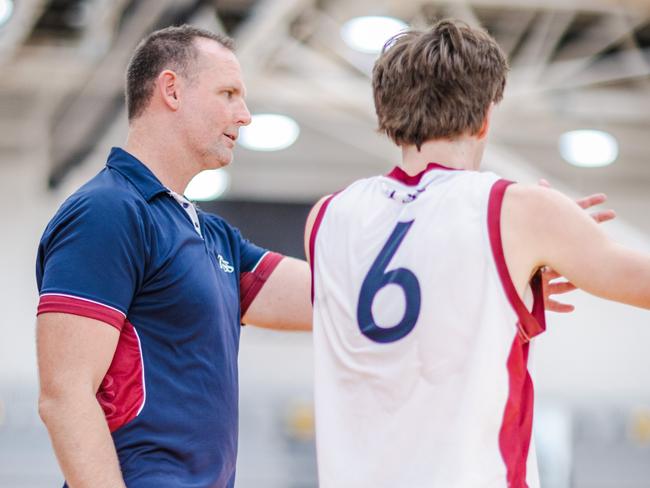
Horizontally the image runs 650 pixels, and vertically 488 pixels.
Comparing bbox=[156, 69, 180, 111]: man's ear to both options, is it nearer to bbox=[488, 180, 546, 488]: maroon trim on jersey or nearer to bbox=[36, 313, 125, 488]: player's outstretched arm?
bbox=[36, 313, 125, 488]: player's outstretched arm

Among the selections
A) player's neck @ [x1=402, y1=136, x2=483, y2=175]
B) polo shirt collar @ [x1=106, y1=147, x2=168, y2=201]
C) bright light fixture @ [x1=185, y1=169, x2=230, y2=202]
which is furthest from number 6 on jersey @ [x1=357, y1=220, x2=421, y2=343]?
bright light fixture @ [x1=185, y1=169, x2=230, y2=202]

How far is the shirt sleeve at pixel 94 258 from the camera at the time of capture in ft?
7.18

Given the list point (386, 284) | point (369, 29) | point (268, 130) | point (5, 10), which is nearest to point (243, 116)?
point (386, 284)

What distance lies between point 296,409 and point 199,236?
6.85m

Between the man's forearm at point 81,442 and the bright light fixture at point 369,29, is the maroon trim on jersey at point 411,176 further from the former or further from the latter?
the bright light fixture at point 369,29

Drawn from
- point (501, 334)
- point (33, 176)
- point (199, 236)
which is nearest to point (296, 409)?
point (33, 176)

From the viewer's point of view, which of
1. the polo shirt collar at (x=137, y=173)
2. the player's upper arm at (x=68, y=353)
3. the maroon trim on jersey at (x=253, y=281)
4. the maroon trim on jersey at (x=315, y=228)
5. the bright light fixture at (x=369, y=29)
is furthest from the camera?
the bright light fixture at (x=369, y=29)

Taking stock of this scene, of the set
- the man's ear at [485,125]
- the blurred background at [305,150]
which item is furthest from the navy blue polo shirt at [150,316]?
the blurred background at [305,150]

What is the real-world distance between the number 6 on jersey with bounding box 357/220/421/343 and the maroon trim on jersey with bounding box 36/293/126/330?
0.58m

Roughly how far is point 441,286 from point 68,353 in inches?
31.1

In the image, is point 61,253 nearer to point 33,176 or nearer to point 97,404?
point 97,404

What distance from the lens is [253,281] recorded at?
9.03 feet

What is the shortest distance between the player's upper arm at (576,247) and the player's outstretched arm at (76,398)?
898 mm

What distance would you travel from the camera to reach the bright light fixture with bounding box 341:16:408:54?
5.98 m
